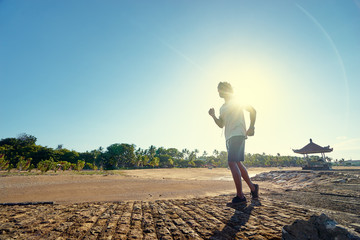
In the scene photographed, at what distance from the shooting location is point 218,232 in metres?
1.57

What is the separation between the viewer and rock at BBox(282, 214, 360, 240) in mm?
1002

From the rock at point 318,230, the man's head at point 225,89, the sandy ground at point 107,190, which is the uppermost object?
the man's head at point 225,89

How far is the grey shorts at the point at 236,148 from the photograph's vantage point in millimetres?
2909

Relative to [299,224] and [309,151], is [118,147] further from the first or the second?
[299,224]

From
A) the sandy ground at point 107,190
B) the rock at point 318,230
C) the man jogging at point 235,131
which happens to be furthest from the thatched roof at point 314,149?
the rock at point 318,230

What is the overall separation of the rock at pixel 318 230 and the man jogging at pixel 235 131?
1.56 meters

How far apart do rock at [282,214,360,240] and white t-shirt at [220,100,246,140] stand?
187 centimetres

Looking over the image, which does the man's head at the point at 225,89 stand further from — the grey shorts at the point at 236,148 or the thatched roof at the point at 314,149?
the thatched roof at the point at 314,149

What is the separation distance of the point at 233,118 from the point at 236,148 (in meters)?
0.59

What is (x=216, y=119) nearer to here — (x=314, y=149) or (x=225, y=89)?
(x=225, y=89)

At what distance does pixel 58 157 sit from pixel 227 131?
63.6 m

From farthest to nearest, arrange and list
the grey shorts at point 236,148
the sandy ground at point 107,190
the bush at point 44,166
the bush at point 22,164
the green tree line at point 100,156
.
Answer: the green tree line at point 100,156, the bush at point 22,164, the bush at point 44,166, the sandy ground at point 107,190, the grey shorts at point 236,148

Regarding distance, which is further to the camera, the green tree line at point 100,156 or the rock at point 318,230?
the green tree line at point 100,156

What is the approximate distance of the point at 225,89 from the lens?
3447 mm
